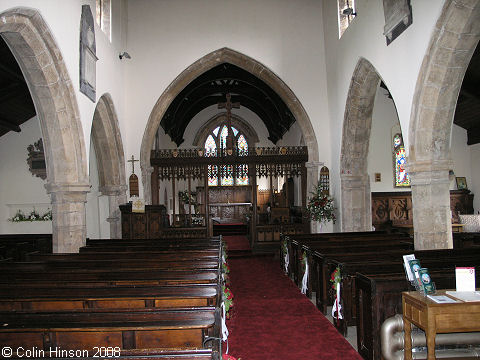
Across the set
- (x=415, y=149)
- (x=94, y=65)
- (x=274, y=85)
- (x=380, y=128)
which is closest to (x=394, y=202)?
(x=380, y=128)

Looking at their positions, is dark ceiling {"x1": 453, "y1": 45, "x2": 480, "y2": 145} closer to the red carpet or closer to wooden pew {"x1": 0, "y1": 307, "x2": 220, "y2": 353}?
the red carpet

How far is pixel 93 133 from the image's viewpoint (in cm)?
939

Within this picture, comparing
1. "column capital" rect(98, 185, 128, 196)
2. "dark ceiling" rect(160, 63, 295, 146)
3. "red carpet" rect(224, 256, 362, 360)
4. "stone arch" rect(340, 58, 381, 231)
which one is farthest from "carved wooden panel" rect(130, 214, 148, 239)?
"dark ceiling" rect(160, 63, 295, 146)

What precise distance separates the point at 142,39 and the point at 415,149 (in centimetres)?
751

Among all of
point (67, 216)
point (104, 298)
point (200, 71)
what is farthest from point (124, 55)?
point (104, 298)

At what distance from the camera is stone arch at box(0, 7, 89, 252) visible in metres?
6.17

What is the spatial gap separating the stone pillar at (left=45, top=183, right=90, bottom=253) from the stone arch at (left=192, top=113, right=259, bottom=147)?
1173 cm

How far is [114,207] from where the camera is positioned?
31.7 ft

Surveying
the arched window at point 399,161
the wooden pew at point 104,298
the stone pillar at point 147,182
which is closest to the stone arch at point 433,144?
the wooden pew at point 104,298

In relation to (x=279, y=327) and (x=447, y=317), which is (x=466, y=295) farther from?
(x=279, y=327)

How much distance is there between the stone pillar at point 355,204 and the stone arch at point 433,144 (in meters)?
3.60

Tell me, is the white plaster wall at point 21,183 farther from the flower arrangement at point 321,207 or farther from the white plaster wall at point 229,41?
the flower arrangement at point 321,207

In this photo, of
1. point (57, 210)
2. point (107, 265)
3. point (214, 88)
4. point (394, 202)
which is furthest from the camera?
point (214, 88)

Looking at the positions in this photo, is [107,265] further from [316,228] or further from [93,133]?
[316,228]
